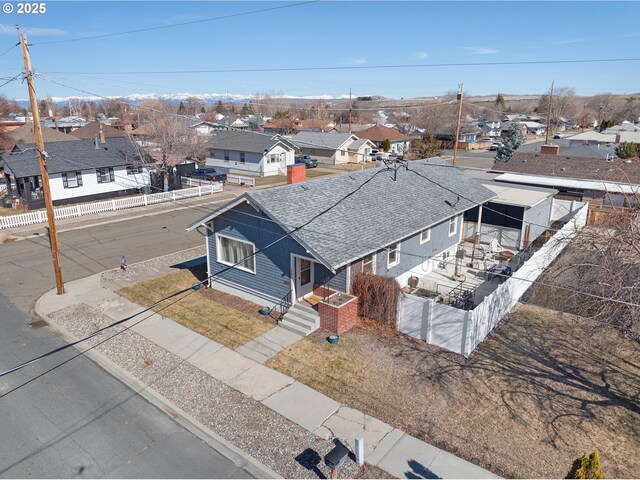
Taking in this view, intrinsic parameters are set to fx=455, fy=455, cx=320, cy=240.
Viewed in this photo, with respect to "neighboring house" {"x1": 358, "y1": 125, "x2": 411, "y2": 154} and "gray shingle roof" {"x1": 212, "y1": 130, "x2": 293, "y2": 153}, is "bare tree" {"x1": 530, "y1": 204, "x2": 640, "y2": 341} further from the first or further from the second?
"neighboring house" {"x1": 358, "y1": 125, "x2": 411, "y2": 154}

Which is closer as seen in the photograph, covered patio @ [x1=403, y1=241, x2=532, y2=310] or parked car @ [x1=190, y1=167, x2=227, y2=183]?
covered patio @ [x1=403, y1=241, x2=532, y2=310]

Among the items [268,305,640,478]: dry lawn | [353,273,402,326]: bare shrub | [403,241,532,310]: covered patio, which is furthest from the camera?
[403,241,532,310]: covered patio

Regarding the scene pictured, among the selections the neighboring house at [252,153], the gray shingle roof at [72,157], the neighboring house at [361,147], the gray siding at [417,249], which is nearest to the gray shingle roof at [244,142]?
the neighboring house at [252,153]

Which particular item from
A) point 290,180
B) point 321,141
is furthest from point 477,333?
point 321,141

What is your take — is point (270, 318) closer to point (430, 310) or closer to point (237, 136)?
point (430, 310)

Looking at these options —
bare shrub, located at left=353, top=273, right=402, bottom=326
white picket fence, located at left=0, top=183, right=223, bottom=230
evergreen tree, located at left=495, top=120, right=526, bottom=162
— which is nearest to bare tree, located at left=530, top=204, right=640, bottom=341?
bare shrub, located at left=353, top=273, right=402, bottom=326

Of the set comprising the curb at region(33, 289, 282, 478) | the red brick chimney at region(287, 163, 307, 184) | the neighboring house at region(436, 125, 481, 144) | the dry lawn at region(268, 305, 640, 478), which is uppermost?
the red brick chimney at region(287, 163, 307, 184)

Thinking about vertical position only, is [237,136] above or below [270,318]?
above

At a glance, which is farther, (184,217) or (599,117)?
(599,117)
